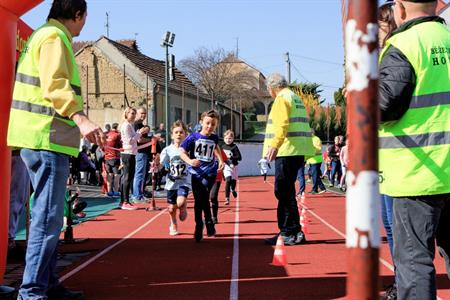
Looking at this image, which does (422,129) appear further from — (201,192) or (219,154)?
(219,154)

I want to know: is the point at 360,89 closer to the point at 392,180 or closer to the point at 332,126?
the point at 392,180

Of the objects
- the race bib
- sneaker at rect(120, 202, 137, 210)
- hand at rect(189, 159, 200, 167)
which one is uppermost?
hand at rect(189, 159, 200, 167)

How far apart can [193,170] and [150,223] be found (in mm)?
2302

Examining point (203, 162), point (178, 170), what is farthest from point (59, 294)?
point (178, 170)

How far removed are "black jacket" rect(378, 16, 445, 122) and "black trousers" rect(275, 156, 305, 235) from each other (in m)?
4.64

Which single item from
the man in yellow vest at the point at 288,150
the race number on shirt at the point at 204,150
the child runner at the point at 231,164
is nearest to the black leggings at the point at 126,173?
the child runner at the point at 231,164

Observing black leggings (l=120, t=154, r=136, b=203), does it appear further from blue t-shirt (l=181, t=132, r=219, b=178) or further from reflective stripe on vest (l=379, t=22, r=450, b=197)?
reflective stripe on vest (l=379, t=22, r=450, b=197)

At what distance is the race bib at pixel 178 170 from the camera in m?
9.34

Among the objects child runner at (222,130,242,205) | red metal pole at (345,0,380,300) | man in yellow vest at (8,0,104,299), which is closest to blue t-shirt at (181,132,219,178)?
man in yellow vest at (8,0,104,299)

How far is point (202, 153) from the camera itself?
8.98m

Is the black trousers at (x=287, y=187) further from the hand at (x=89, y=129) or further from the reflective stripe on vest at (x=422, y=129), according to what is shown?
the reflective stripe on vest at (x=422, y=129)

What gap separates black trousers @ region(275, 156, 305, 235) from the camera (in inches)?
307

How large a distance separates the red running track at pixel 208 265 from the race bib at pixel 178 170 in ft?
3.08

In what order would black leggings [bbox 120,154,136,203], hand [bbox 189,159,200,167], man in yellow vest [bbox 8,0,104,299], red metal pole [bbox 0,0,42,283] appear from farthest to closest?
black leggings [bbox 120,154,136,203] → hand [bbox 189,159,200,167] → red metal pole [bbox 0,0,42,283] → man in yellow vest [bbox 8,0,104,299]
